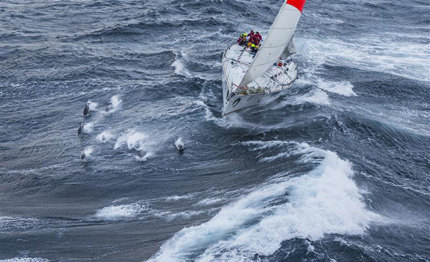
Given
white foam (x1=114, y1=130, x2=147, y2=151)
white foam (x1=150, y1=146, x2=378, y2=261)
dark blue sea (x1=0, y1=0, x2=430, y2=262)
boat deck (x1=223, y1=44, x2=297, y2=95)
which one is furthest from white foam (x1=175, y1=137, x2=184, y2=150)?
white foam (x1=150, y1=146, x2=378, y2=261)

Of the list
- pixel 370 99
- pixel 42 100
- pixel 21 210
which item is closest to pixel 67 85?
pixel 42 100

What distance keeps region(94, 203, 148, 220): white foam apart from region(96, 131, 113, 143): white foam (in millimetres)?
8399

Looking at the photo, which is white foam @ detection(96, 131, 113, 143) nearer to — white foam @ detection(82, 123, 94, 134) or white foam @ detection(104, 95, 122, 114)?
white foam @ detection(82, 123, 94, 134)

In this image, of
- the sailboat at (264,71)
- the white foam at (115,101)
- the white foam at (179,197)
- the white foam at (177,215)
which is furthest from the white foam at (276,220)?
the white foam at (115,101)

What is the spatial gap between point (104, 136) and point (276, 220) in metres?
16.1

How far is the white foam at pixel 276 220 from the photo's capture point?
20.7 meters

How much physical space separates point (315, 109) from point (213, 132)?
9969 mm

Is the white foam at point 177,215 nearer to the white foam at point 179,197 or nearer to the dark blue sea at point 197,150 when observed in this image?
the dark blue sea at point 197,150

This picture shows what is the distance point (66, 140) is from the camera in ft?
104

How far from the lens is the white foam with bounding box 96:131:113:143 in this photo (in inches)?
1245

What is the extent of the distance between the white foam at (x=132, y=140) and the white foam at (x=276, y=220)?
1032 centimetres

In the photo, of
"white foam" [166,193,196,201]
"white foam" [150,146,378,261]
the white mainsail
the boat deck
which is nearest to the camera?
"white foam" [150,146,378,261]

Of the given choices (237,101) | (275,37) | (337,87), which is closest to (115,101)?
(237,101)

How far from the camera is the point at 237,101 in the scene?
112ft
